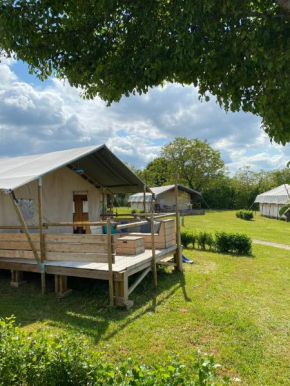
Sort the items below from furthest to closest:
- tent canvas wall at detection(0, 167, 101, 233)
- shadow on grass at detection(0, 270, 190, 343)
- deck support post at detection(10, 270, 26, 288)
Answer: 1. tent canvas wall at detection(0, 167, 101, 233)
2. deck support post at detection(10, 270, 26, 288)
3. shadow on grass at detection(0, 270, 190, 343)

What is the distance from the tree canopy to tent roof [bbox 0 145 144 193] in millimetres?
4116

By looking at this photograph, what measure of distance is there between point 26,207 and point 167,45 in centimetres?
817

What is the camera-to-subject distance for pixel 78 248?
722 cm

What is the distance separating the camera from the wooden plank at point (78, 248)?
6910 millimetres

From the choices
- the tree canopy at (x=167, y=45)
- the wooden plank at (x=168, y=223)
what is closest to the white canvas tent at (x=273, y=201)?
the wooden plank at (x=168, y=223)

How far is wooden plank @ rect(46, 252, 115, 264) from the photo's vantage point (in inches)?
271

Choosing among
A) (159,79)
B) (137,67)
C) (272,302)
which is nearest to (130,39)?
(137,67)

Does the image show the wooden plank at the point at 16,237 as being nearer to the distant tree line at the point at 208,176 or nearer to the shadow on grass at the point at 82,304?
the shadow on grass at the point at 82,304

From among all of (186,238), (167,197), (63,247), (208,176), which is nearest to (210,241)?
(186,238)

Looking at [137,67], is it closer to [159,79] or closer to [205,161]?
[159,79]

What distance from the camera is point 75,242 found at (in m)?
7.26

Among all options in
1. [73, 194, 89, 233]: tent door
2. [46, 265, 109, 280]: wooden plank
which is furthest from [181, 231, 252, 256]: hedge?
[46, 265, 109, 280]: wooden plank

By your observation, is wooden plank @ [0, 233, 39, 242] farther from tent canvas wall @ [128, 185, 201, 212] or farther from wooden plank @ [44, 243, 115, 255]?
tent canvas wall @ [128, 185, 201, 212]

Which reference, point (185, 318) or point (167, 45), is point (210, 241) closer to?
point (185, 318)
